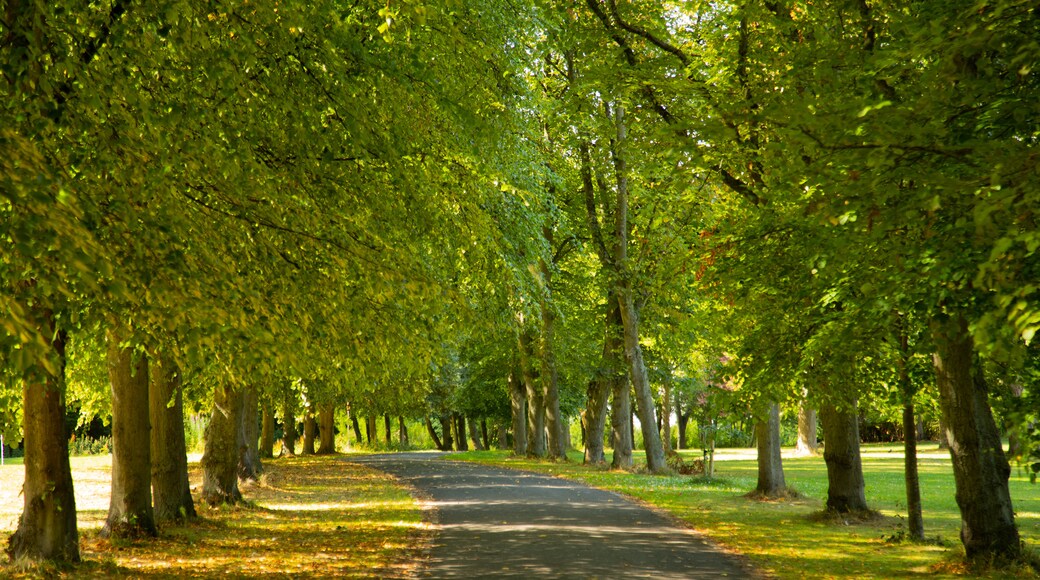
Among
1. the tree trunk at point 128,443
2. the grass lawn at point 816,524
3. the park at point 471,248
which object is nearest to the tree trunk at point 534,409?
the grass lawn at point 816,524

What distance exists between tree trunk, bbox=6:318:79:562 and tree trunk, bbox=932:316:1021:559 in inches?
418

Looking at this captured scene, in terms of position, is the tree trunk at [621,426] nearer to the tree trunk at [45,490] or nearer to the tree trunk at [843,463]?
the tree trunk at [843,463]

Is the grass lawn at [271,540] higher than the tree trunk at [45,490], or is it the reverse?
the tree trunk at [45,490]

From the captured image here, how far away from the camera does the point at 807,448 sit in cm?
4862

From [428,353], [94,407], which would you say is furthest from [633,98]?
[94,407]

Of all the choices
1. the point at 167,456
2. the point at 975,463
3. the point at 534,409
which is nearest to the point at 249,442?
the point at 167,456

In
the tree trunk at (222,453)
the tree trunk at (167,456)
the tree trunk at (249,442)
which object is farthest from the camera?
the tree trunk at (249,442)

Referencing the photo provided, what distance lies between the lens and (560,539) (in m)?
13.2

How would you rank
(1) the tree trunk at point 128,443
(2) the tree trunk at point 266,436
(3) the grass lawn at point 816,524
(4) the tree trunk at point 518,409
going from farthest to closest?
(4) the tree trunk at point 518,409
(2) the tree trunk at point 266,436
(1) the tree trunk at point 128,443
(3) the grass lawn at point 816,524

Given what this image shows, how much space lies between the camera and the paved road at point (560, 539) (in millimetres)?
10820

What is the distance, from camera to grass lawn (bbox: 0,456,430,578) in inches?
443

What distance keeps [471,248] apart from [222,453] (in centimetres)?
894

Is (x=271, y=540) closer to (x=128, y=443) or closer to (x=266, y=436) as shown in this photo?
Result: (x=128, y=443)

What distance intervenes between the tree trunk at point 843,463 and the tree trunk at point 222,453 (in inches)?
442
